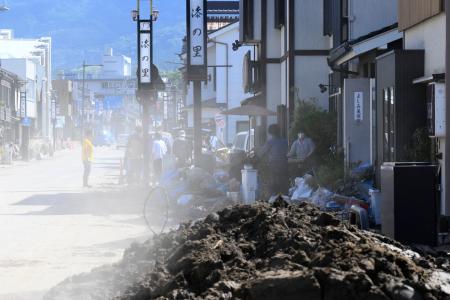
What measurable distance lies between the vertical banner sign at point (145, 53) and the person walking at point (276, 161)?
15.1m

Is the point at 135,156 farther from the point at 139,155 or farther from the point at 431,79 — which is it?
the point at 431,79

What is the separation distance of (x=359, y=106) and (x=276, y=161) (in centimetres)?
215

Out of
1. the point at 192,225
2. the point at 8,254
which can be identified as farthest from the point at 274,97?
the point at 192,225

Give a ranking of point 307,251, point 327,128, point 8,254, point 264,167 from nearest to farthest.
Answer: point 307,251
point 8,254
point 264,167
point 327,128

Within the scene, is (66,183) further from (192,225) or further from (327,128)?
(192,225)

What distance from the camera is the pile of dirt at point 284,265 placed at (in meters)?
5.77

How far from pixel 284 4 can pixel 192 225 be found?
1964cm

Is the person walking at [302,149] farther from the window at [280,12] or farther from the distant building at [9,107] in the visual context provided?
the distant building at [9,107]

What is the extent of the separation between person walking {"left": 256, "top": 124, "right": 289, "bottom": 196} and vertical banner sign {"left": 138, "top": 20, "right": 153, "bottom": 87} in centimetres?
1513

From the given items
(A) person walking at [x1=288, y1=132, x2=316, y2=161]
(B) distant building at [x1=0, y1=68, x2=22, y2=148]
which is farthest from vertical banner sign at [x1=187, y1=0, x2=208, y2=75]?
(B) distant building at [x1=0, y1=68, x2=22, y2=148]

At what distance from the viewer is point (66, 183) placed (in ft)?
105

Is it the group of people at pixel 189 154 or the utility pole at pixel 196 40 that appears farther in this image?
the utility pole at pixel 196 40

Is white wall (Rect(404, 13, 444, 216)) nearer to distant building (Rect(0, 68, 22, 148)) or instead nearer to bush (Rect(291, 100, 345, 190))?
bush (Rect(291, 100, 345, 190))

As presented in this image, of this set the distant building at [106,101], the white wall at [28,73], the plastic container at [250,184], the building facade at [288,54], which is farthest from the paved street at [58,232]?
the distant building at [106,101]
